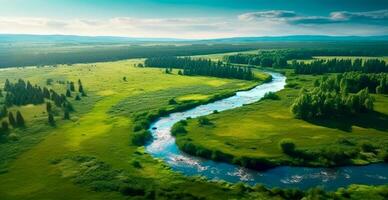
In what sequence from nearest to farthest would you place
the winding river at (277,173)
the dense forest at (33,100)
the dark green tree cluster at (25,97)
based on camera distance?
the winding river at (277,173), the dense forest at (33,100), the dark green tree cluster at (25,97)

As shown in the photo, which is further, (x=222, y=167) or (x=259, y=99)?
(x=259, y=99)

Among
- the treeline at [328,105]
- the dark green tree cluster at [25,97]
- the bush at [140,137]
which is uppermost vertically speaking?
the treeline at [328,105]

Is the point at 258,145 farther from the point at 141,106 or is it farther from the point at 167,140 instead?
the point at 141,106

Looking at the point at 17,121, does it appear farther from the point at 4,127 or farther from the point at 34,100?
the point at 34,100

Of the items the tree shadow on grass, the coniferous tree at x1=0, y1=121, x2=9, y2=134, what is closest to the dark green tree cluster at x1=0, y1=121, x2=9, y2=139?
the coniferous tree at x1=0, y1=121, x2=9, y2=134

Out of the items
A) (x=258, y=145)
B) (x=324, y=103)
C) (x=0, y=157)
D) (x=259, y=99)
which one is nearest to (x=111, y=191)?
(x=0, y=157)

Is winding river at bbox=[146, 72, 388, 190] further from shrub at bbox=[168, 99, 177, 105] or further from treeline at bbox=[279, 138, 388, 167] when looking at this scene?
shrub at bbox=[168, 99, 177, 105]

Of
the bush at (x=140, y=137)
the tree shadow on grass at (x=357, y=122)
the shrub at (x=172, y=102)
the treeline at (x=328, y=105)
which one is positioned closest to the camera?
the bush at (x=140, y=137)

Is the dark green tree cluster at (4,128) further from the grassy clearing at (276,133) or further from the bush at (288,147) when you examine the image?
the bush at (288,147)

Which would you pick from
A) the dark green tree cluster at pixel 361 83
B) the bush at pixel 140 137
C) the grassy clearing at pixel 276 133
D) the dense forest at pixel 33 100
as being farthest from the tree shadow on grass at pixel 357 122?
the dense forest at pixel 33 100
